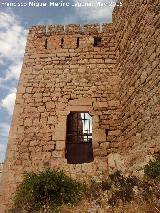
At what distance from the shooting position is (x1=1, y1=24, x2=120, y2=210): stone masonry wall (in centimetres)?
727

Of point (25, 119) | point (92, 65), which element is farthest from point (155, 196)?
point (92, 65)

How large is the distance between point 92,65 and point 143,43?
2.28 m

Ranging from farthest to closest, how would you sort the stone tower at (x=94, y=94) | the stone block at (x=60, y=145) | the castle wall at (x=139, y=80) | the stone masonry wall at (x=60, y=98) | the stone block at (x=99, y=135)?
the stone block at (x=99, y=135), the stone block at (x=60, y=145), the stone masonry wall at (x=60, y=98), the stone tower at (x=94, y=94), the castle wall at (x=139, y=80)

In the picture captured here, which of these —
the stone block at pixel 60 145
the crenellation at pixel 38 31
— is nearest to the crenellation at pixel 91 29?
the crenellation at pixel 38 31

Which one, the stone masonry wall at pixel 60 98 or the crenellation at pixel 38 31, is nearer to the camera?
the stone masonry wall at pixel 60 98

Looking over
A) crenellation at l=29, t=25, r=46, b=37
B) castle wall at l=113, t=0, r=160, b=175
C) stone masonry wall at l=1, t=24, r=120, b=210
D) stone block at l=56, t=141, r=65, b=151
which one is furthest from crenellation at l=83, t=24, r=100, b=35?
stone block at l=56, t=141, r=65, b=151

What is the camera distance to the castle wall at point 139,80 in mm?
5871

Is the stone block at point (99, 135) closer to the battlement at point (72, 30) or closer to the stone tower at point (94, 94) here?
the stone tower at point (94, 94)

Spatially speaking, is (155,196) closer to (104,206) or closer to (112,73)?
(104,206)

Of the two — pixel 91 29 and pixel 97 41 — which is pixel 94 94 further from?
pixel 91 29

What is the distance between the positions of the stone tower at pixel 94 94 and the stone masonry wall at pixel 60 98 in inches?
1.0

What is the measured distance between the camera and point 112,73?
28.0ft

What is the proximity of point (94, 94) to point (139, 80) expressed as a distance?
1725 millimetres

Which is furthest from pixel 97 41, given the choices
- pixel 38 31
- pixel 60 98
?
pixel 60 98
